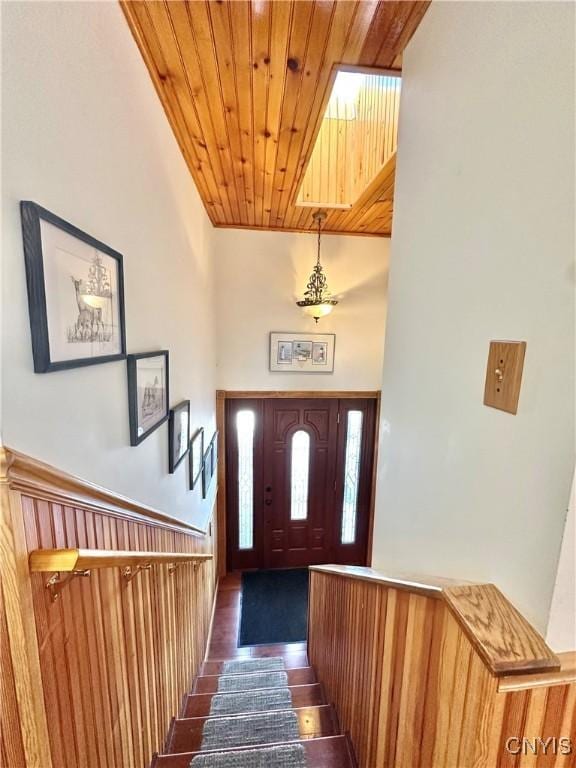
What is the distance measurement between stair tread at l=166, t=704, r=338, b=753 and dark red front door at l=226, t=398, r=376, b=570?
2.20 meters

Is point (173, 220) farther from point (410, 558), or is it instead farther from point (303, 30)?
point (410, 558)

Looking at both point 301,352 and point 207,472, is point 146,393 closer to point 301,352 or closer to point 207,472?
point 207,472

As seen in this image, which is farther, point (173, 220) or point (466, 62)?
point (173, 220)

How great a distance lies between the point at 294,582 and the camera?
3912 millimetres

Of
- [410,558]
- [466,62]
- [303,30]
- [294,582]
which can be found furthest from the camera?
[294,582]

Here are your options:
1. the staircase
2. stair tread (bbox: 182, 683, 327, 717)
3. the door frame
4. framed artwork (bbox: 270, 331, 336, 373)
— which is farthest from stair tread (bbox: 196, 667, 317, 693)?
framed artwork (bbox: 270, 331, 336, 373)

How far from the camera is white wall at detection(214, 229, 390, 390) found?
341 cm

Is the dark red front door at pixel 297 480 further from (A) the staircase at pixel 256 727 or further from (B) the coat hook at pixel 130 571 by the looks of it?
(B) the coat hook at pixel 130 571

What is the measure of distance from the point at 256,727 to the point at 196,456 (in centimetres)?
150

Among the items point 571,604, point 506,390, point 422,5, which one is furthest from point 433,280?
point 422,5

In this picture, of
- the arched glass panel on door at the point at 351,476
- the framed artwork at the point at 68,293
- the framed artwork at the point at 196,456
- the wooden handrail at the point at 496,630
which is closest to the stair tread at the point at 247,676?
the framed artwork at the point at 196,456

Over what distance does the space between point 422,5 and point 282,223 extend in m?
2.23

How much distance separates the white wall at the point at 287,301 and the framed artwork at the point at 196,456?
103 cm

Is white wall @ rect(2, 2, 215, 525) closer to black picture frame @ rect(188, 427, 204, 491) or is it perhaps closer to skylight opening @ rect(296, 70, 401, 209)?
black picture frame @ rect(188, 427, 204, 491)
